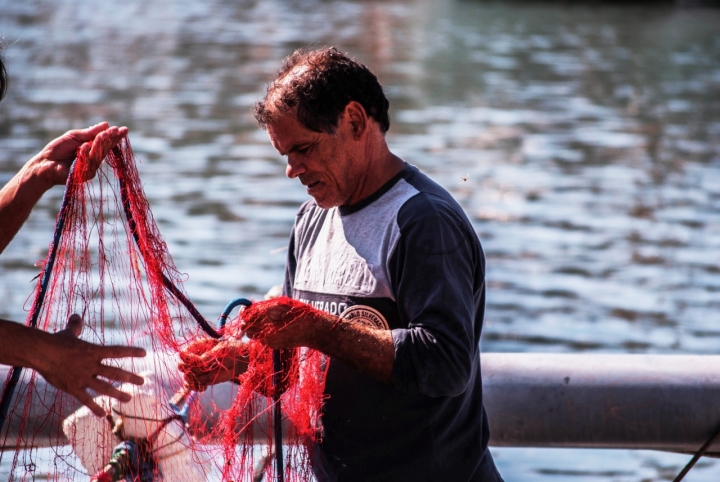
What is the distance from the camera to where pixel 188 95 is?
17.4 m

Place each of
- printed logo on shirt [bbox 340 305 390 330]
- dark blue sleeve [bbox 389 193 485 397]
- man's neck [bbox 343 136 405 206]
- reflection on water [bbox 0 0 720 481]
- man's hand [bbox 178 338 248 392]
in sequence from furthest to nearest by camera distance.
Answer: reflection on water [bbox 0 0 720 481] → man's hand [bbox 178 338 248 392] → man's neck [bbox 343 136 405 206] → printed logo on shirt [bbox 340 305 390 330] → dark blue sleeve [bbox 389 193 485 397]

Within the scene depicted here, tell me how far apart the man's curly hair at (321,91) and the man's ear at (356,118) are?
1cm

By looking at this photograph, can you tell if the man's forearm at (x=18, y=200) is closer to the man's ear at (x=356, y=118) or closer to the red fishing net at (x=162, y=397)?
the red fishing net at (x=162, y=397)

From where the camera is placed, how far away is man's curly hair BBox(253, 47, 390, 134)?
2648 millimetres

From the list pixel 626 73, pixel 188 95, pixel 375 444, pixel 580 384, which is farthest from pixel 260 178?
pixel 626 73

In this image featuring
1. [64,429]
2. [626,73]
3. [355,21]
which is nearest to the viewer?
[64,429]

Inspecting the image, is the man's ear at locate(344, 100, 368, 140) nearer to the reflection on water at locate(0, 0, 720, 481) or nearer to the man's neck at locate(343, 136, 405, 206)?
the man's neck at locate(343, 136, 405, 206)

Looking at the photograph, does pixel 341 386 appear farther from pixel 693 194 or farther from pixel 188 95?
A: pixel 188 95

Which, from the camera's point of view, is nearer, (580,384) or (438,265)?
(438,265)

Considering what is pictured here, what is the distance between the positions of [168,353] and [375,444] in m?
0.73

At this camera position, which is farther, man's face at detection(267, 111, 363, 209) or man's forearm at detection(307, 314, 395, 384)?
man's face at detection(267, 111, 363, 209)

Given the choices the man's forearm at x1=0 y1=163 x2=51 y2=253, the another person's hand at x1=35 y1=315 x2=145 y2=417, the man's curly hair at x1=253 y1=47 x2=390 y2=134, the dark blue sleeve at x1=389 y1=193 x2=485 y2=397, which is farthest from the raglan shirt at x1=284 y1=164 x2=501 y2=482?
the man's forearm at x1=0 y1=163 x2=51 y2=253

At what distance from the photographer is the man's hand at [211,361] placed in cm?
284

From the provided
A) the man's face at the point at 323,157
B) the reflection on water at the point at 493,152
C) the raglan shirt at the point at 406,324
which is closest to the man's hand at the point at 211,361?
the raglan shirt at the point at 406,324
